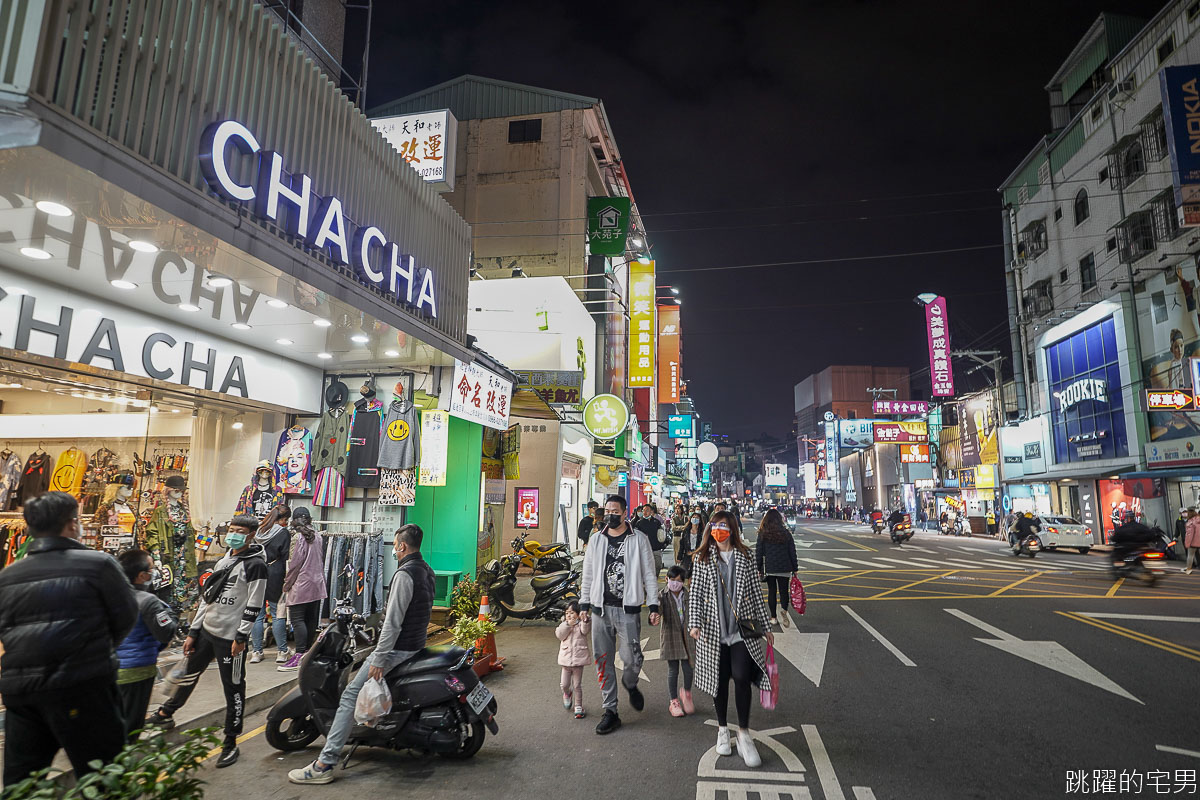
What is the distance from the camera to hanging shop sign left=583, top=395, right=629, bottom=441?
19922 millimetres

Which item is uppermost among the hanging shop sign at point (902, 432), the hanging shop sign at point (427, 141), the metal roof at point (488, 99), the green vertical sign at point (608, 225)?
the metal roof at point (488, 99)

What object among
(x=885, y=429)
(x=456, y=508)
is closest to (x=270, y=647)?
(x=456, y=508)

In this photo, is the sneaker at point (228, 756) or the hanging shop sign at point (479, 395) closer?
the sneaker at point (228, 756)

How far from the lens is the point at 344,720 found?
4.56 meters

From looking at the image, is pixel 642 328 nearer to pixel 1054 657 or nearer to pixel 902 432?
pixel 1054 657

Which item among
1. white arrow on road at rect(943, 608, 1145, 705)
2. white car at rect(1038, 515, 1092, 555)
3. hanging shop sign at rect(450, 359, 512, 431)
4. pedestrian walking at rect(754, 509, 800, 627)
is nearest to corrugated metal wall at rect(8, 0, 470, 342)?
hanging shop sign at rect(450, 359, 512, 431)

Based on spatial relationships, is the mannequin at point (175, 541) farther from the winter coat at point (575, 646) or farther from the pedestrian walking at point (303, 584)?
the winter coat at point (575, 646)

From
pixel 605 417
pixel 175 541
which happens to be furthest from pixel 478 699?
pixel 605 417

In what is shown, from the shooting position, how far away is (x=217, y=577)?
495 centimetres

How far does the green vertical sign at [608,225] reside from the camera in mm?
25766

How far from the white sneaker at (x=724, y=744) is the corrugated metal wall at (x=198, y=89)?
238 inches

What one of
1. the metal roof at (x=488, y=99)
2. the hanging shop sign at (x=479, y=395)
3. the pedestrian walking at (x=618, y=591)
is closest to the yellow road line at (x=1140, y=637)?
the pedestrian walking at (x=618, y=591)

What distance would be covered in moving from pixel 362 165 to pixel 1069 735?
374 inches

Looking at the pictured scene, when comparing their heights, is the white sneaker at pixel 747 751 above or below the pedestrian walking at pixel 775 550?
below
